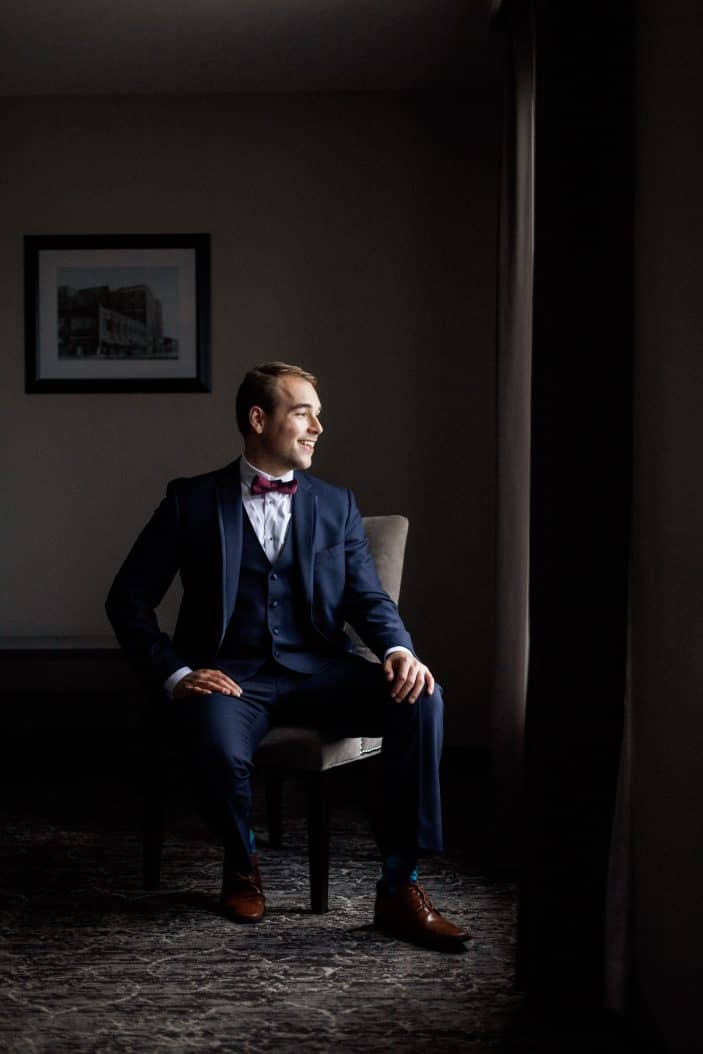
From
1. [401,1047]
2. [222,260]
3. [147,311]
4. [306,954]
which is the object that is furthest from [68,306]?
[401,1047]

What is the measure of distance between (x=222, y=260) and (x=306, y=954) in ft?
9.50

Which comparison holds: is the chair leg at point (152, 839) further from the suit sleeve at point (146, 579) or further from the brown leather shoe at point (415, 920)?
the brown leather shoe at point (415, 920)

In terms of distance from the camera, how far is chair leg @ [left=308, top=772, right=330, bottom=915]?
8.38 feet

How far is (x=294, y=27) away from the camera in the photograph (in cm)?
373

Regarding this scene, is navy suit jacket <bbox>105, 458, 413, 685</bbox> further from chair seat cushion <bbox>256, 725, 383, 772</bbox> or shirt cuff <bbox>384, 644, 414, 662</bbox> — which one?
chair seat cushion <bbox>256, 725, 383, 772</bbox>

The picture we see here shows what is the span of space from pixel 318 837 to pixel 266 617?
0.56 meters

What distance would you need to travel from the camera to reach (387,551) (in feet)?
10.2

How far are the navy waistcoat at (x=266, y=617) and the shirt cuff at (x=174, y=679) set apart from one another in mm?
118

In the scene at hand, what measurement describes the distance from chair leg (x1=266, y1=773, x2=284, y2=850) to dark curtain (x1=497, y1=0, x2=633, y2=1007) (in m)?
1.28

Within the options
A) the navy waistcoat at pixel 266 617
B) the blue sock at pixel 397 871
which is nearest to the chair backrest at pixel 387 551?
the navy waistcoat at pixel 266 617

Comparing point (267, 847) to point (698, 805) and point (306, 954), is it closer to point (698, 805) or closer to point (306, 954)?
point (306, 954)

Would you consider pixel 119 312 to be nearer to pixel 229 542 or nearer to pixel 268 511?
pixel 268 511

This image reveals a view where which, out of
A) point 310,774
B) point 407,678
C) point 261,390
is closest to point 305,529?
point 261,390

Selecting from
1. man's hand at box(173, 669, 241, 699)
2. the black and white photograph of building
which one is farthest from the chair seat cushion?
the black and white photograph of building
